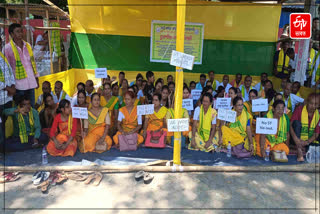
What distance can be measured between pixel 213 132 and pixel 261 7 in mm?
4544

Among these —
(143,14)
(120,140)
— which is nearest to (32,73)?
(120,140)

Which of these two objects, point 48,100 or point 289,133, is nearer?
point 289,133

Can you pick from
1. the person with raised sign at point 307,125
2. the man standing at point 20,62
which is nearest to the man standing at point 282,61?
the person with raised sign at point 307,125

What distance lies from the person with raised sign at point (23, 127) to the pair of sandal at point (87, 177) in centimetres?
132

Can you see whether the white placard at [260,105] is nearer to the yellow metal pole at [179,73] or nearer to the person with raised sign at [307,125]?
the person with raised sign at [307,125]

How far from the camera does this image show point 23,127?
4.28 meters

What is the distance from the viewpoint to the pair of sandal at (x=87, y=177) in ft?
10.8

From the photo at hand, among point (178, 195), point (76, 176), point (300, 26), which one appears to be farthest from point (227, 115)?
point (300, 26)

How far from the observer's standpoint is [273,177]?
11.2 ft

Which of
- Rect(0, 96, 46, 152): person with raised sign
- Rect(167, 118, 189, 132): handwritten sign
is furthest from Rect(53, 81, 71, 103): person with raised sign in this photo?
Rect(167, 118, 189, 132): handwritten sign

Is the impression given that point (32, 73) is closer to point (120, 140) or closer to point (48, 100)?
point (48, 100)

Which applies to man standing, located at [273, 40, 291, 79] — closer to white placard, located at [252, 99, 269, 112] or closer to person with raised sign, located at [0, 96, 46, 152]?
white placard, located at [252, 99, 269, 112]

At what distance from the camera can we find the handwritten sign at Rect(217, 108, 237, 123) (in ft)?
13.5

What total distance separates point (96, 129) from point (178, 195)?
194 centimetres
